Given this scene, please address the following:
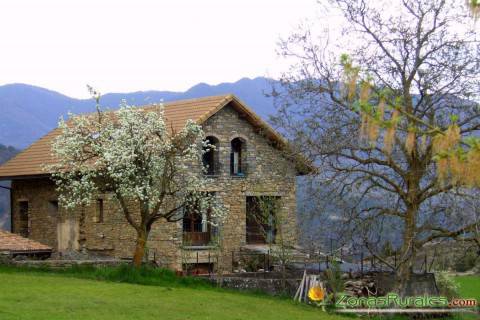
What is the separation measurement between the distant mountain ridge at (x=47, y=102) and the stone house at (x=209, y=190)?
80.3 metres

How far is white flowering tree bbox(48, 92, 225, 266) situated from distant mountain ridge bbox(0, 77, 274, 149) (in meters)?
86.4

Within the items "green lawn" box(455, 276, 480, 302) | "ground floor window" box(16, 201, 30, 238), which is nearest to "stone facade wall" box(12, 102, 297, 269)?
"ground floor window" box(16, 201, 30, 238)

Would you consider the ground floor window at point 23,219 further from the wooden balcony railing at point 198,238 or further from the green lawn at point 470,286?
the green lawn at point 470,286

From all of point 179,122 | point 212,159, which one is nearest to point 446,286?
point 212,159

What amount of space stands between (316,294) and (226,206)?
8.77 metres

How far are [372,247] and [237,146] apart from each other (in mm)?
11324

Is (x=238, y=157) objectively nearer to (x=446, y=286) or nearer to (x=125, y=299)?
(x=446, y=286)

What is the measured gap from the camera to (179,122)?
98.4 ft

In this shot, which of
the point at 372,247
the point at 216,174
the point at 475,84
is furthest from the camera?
the point at 216,174

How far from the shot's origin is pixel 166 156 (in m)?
24.9

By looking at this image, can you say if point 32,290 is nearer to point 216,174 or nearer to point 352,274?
point 352,274

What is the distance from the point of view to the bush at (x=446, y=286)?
23.9 meters

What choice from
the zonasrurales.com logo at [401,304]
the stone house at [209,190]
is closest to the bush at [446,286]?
the zonasrurales.com logo at [401,304]

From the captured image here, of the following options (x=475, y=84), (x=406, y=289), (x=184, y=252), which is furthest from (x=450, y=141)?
(x=184, y=252)
